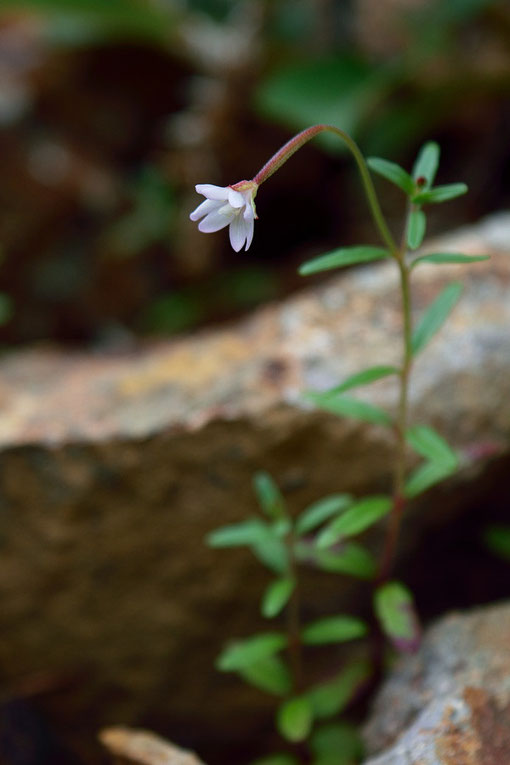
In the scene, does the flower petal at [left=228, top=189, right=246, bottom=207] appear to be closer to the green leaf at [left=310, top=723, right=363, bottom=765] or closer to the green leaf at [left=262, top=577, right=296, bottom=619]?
the green leaf at [left=262, top=577, right=296, bottom=619]

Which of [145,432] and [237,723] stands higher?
[145,432]

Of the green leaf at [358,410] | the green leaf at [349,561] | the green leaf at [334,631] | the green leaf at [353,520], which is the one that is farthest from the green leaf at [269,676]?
the green leaf at [358,410]

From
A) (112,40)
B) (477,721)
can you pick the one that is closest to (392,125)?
(112,40)

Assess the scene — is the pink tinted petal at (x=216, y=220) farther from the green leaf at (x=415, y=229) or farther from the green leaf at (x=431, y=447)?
the green leaf at (x=431, y=447)

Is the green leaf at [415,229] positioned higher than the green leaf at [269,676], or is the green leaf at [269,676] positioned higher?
the green leaf at [415,229]

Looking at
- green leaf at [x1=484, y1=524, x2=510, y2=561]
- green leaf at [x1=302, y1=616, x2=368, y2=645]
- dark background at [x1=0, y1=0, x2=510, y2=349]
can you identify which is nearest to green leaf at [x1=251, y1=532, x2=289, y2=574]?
green leaf at [x1=302, y1=616, x2=368, y2=645]

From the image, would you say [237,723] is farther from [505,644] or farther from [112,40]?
[112,40]
